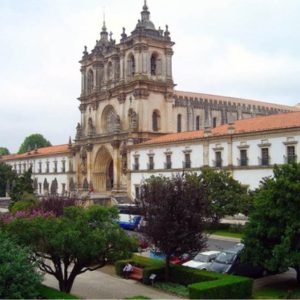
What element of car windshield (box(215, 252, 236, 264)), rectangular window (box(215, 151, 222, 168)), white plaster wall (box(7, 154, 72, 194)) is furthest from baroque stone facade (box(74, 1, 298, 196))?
car windshield (box(215, 252, 236, 264))

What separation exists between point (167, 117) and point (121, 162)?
28.1 feet

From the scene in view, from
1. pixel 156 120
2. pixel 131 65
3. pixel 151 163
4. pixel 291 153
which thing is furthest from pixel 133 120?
pixel 291 153

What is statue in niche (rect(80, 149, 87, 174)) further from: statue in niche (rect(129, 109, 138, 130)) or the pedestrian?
the pedestrian

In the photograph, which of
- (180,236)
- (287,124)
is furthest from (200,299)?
(287,124)

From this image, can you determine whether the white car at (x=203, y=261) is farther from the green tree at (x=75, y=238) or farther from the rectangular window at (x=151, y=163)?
the rectangular window at (x=151, y=163)

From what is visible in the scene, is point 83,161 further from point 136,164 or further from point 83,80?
point 136,164

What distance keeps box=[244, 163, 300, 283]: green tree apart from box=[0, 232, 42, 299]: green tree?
32.9 feet

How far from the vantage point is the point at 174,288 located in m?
21.5

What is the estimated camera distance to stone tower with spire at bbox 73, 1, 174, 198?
200 feet

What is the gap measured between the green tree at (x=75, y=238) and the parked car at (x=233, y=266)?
591 centimetres

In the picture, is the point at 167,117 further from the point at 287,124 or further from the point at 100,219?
the point at 100,219

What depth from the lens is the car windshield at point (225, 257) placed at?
2396 cm

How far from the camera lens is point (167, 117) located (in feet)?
206

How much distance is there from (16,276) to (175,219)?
9498mm
